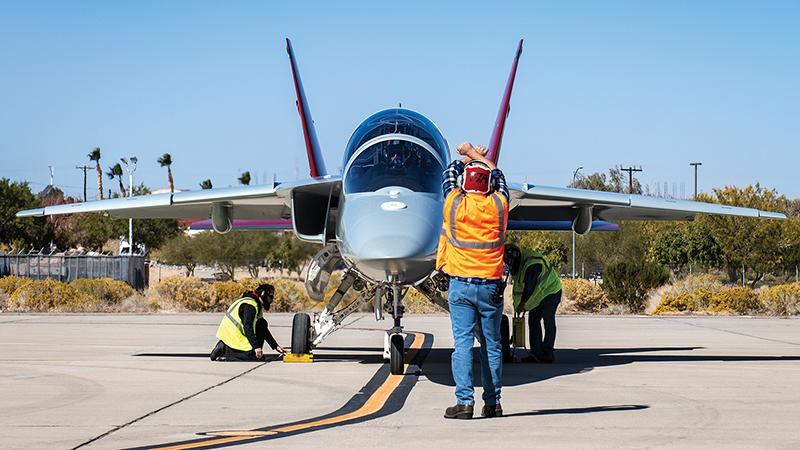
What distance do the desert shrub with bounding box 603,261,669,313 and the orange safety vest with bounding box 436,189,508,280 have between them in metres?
23.0

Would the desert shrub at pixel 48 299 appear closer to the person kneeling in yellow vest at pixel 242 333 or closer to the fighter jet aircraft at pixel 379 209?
the fighter jet aircraft at pixel 379 209

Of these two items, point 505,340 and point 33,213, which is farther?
point 33,213

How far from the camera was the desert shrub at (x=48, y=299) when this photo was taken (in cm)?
2888

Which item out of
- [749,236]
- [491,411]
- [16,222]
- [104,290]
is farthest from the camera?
[16,222]

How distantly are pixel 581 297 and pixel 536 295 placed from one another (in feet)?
54.0

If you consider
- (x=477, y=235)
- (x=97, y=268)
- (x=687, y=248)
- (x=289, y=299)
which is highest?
(x=477, y=235)

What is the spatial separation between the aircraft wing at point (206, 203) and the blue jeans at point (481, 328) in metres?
5.19

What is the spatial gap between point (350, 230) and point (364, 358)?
11.4 feet

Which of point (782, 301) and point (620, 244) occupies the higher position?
point (620, 244)

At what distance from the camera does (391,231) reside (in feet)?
36.8

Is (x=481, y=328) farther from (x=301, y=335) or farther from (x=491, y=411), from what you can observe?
(x=301, y=335)

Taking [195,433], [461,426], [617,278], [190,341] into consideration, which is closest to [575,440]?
[461,426]

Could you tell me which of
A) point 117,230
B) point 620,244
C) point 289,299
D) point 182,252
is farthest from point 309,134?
point 117,230

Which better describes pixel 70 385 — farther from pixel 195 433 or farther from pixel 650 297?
pixel 650 297
